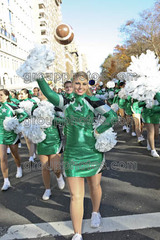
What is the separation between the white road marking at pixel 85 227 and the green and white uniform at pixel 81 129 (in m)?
0.79

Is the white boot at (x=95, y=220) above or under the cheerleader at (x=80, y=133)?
under

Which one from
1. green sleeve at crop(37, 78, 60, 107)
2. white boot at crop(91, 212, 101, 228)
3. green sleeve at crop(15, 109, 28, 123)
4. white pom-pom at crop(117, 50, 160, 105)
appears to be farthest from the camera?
green sleeve at crop(15, 109, 28, 123)

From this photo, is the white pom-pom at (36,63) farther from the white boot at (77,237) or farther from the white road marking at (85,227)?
the white road marking at (85,227)

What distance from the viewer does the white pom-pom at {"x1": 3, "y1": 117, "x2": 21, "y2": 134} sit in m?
4.41

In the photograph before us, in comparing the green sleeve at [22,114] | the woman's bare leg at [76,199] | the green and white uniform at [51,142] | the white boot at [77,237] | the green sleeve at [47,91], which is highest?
the green sleeve at [47,91]

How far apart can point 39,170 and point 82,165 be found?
123 inches

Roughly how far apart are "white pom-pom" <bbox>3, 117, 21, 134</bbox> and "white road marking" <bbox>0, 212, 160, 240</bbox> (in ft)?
6.13

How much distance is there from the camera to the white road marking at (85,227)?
2.89 m

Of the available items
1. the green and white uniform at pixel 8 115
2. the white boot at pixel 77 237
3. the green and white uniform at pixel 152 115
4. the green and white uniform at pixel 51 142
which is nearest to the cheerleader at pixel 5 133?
the green and white uniform at pixel 8 115

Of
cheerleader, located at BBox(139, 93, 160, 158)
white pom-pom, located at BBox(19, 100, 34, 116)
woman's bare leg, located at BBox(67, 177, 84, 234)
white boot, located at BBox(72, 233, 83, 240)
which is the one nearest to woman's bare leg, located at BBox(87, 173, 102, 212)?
woman's bare leg, located at BBox(67, 177, 84, 234)

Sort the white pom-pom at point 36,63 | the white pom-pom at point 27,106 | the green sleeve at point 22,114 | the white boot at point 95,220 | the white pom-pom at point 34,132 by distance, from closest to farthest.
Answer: the white pom-pom at point 36,63, the white boot at point 95,220, the white pom-pom at point 34,132, the green sleeve at point 22,114, the white pom-pom at point 27,106

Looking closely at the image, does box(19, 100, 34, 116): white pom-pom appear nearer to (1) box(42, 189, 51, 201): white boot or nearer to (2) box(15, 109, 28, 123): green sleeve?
(2) box(15, 109, 28, 123): green sleeve

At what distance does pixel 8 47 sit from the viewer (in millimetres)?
38188

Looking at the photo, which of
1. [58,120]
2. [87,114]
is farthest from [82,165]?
[58,120]
